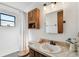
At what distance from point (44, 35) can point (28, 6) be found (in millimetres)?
522

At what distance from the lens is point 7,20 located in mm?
1292

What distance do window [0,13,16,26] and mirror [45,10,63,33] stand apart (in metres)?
0.54

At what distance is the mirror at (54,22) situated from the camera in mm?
1312

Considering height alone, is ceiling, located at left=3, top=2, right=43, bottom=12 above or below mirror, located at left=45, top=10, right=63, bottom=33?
above

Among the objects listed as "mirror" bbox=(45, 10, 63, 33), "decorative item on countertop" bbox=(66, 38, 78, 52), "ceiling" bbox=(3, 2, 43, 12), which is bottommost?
"decorative item on countertop" bbox=(66, 38, 78, 52)

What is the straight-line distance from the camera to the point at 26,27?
135 centimetres

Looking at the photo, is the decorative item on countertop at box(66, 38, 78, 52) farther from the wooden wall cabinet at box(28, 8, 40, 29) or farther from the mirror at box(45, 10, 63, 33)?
the wooden wall cabinet at box(28, 8, 40, 29)

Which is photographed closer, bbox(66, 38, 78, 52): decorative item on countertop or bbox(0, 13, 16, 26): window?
bbox(66, 38, 78, 52): decorative item on countertop

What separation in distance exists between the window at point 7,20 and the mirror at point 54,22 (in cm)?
54

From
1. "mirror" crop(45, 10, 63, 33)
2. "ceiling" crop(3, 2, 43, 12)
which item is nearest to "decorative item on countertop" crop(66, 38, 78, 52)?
"mirror" crop(45, 10, 63, 33)

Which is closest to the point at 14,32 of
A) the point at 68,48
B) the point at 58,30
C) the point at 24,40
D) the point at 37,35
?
the point at 24,40

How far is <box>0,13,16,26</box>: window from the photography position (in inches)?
48.6

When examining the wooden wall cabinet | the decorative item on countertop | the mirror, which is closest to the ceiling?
the wooden wall cabinet

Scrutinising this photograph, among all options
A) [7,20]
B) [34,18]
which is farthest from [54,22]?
[7,20]
